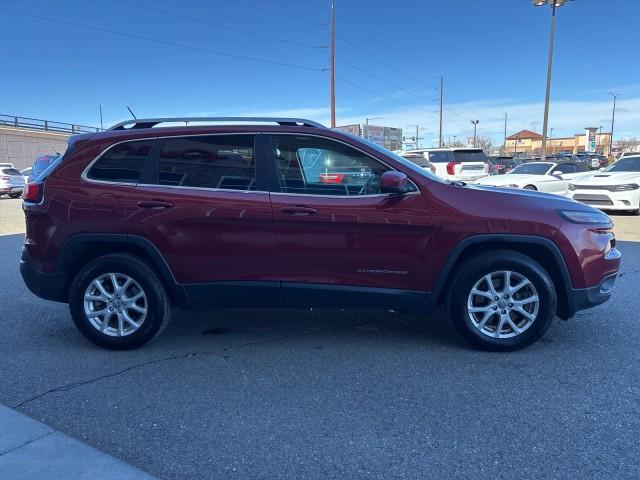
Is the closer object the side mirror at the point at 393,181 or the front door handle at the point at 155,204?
the side mirror at the point at 393,181

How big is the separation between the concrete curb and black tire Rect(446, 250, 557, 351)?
2507mm

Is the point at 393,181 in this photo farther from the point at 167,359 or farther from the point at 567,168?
the point at 567,168

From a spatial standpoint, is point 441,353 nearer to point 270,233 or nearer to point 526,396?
point 526,396

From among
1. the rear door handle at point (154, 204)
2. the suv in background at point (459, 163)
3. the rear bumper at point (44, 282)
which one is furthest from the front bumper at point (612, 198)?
the rear bumper at point (44, 282)

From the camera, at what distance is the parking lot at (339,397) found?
8.64ft

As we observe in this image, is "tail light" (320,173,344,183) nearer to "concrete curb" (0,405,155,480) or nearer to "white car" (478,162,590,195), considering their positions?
"concrete curb" (0,405,155,480)

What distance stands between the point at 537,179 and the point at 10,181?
21.1 meters

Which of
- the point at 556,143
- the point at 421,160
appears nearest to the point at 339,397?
the point at 421,160

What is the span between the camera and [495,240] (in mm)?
3883

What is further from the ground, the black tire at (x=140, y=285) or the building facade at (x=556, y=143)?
the building facade at (x=556, y=143)

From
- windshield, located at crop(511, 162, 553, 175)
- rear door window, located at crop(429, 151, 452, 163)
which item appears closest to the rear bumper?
windshield, located at crop(511, 162, 553, 175)

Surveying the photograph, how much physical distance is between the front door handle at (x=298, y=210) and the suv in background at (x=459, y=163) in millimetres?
14147

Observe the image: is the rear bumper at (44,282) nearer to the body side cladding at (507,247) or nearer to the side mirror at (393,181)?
the side mirror at (393,181)

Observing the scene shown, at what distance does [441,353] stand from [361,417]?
48.0 inches
